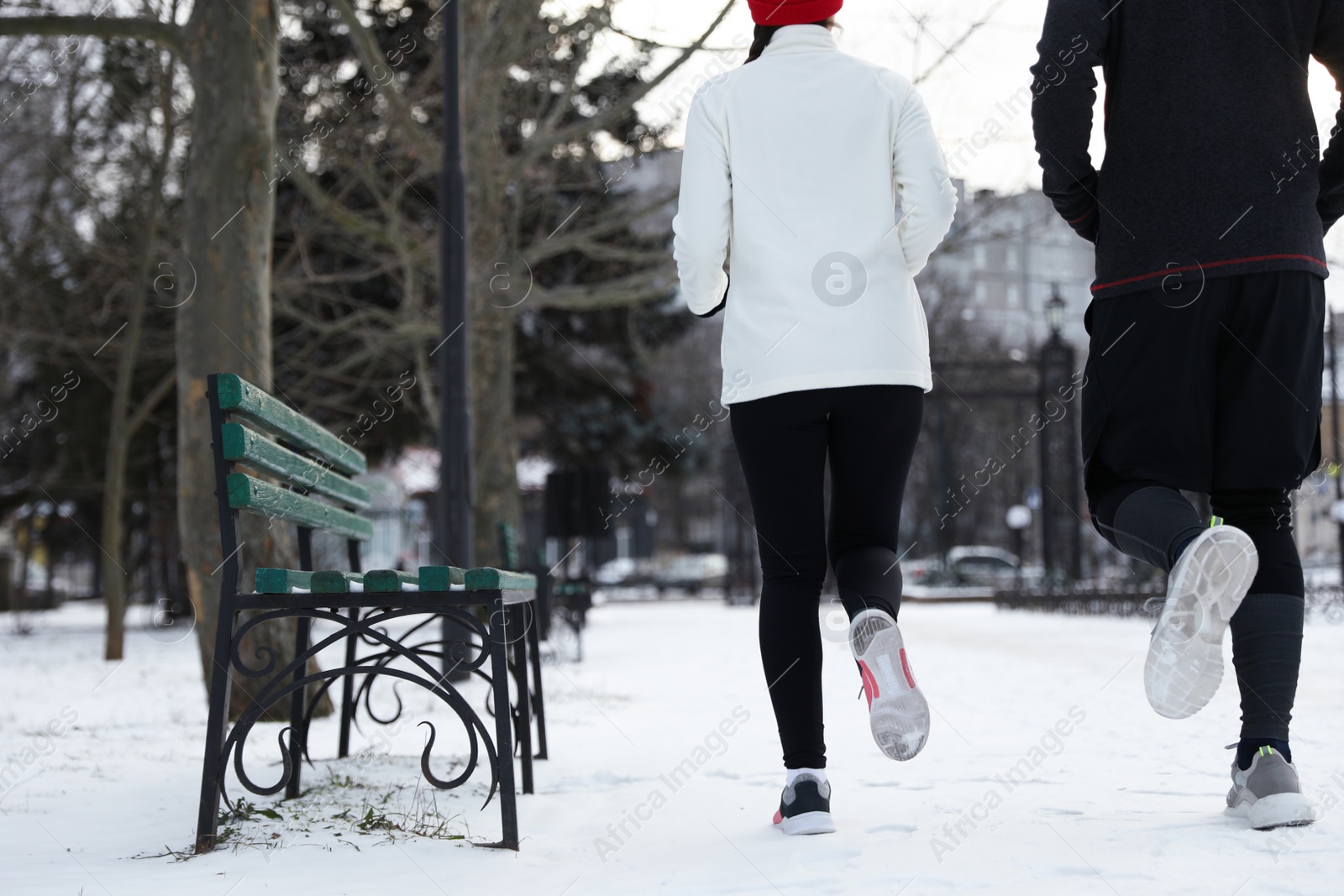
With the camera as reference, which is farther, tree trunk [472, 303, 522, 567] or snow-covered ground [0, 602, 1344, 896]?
tree trunk [472, 303, 522, 567]

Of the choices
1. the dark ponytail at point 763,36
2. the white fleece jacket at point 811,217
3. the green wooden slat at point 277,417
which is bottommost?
the green wooden slat at point 277,417

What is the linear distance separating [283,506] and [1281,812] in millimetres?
2447

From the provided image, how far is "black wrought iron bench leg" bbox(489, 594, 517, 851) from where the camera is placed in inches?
111

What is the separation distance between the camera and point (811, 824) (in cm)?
284

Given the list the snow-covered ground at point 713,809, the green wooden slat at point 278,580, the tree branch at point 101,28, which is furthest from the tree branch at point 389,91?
the green wooden slat at point 278,580

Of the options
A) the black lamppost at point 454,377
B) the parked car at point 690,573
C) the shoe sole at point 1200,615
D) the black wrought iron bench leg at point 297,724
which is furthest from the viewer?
the parked car at point 690,573

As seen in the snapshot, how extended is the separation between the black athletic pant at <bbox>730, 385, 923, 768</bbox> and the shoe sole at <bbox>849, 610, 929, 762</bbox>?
0.16 metres

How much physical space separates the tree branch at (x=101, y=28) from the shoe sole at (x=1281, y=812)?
18.9ft

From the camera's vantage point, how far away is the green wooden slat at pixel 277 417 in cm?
297

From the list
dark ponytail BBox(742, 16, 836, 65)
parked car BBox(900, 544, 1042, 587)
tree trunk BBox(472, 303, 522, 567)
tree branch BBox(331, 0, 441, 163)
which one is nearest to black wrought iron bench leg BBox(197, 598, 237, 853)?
dark ponytail BBox(742, 16, 836, 65)

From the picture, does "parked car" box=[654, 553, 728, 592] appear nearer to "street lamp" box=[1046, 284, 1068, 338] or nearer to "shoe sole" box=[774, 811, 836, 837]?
"street lamp" box=[1046, 284, 1068, 338]

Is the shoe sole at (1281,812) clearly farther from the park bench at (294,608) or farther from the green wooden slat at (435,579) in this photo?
the green wooden slat at (435,579)

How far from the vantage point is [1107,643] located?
10.1 m

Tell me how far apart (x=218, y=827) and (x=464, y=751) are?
1662 millimetres
